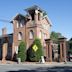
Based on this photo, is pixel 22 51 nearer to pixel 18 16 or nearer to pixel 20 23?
pixel 20 23

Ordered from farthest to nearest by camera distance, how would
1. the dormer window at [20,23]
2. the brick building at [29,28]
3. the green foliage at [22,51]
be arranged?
the dormer window at [20,23]
the brick building at [29,28]
the green foliage at [22,51]

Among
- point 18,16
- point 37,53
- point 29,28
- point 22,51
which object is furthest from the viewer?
point 18,16

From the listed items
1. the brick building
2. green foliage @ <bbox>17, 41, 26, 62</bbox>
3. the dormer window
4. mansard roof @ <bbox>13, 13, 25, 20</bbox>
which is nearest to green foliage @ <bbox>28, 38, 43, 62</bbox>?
green foliage @ <bbox>17, 41, 26, 62</bbox>

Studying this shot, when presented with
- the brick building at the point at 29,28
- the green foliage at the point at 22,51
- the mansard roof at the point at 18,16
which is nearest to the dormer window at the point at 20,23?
the brick building at the point at 29,28

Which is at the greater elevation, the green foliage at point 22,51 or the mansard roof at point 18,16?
the mansard roof at point 18,16

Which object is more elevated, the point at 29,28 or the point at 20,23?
the point at 20,23

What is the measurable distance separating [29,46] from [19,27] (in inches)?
204

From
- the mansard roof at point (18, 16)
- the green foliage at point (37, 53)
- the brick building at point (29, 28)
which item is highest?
the mansard roof at point (18, 16)

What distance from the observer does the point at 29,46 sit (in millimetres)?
51500

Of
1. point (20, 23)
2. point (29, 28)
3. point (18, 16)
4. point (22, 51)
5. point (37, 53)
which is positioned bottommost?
point (37, 53)

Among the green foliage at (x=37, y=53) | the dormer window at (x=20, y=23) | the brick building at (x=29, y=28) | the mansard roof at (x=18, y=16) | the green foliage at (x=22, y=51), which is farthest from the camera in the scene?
the mansard roof at (x=18, y=16)

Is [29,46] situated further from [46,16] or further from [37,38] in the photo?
[46,16]

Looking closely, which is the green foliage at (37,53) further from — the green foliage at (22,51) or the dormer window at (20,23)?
the dormer window at (20,23)

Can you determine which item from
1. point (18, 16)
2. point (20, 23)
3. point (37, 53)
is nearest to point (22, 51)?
point (37, 53)
